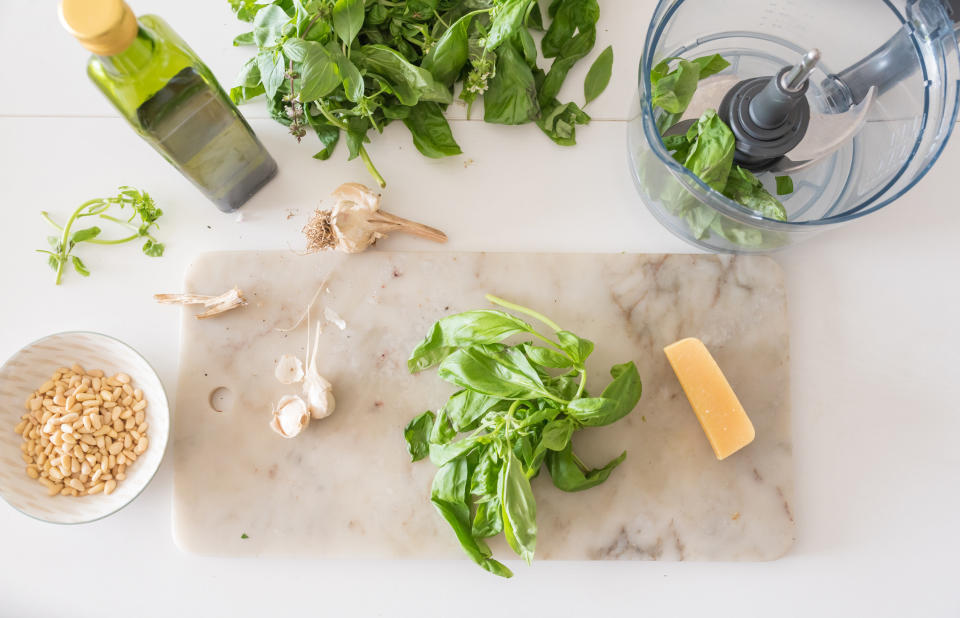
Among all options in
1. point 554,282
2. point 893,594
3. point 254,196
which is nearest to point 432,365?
point 554,282

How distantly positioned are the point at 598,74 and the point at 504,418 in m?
0.51

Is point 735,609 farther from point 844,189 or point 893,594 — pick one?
point 844,189

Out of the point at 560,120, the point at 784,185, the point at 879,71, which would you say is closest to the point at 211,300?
the point at 560,120

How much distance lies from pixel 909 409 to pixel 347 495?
0.79 m

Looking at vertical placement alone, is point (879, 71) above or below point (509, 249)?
above

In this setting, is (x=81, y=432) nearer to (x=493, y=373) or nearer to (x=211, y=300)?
(x=211, y=300)

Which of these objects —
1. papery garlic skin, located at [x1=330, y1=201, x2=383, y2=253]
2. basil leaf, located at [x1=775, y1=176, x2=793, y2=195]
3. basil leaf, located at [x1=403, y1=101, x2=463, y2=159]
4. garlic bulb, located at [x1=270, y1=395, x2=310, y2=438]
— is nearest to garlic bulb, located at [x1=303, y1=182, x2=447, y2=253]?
papery garlic skin, located at [x1=330, y1=201, x2=383, y2=253]

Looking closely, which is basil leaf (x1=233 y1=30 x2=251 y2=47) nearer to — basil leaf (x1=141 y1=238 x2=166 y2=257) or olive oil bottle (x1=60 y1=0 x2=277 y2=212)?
olive oil bottle (x1=60 y1=0 x2=277 y2=212)

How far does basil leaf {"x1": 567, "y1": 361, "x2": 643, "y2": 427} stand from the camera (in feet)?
2.46

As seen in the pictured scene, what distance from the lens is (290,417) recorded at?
2.87 feet

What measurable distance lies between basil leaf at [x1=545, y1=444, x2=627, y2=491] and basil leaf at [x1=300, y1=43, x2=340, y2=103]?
1.75 feet

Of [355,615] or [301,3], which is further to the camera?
[355,615]

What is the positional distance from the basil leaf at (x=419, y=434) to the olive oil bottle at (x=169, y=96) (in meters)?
0.40

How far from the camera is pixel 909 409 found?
0.93 meters
